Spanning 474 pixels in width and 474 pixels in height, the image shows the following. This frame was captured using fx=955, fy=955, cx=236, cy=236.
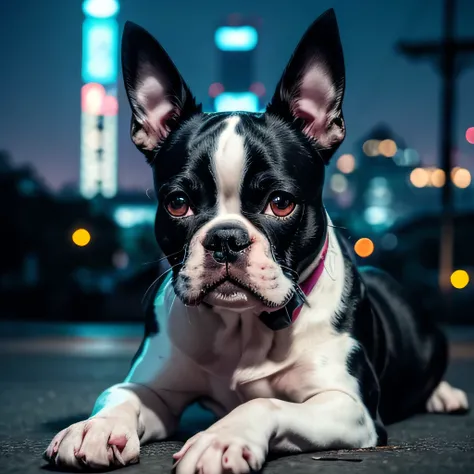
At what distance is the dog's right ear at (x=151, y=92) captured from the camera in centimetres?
407

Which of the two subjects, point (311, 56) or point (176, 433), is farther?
point (176, 433)

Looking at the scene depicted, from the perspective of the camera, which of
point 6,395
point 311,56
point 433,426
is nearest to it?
point 311,56

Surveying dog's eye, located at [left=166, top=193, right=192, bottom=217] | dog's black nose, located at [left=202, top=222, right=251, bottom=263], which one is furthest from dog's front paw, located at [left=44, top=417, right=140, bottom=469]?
dog's eye, located at [left=166, top=193, right=192, bottom=217]

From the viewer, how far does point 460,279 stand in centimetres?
2672

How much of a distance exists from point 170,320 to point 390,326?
127 cm

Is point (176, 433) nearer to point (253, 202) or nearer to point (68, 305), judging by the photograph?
point (253, 202)

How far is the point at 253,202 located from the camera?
3.64 meters

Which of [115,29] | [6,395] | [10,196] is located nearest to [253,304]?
[6,395]

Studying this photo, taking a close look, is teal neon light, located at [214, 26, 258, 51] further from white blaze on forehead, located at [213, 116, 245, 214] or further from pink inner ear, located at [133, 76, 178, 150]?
white blaze on forehead, located at [213, 116, 245, 214]

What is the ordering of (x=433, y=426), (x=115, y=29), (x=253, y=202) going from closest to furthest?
(x=253, y=202)
(x=433, y=426)
(x=115, y=29)

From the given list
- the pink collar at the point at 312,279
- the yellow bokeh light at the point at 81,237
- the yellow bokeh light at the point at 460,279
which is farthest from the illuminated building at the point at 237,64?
the pink collar at the point at 312,279

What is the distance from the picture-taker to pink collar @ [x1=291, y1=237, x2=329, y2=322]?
391cm

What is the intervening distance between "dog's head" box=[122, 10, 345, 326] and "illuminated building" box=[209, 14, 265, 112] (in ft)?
214

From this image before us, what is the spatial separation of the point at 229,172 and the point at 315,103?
71cm
